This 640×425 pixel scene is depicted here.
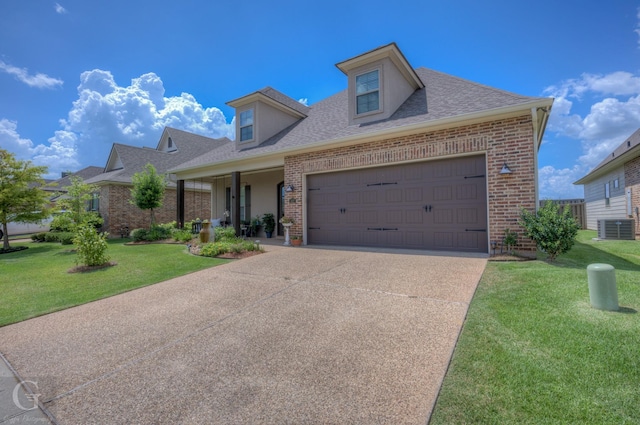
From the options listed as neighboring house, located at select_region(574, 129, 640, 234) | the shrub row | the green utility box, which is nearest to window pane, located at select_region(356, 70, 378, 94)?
the green utility box

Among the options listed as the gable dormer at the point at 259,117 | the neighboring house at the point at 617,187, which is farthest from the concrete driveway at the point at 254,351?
the neighboring house at the point at 617,187

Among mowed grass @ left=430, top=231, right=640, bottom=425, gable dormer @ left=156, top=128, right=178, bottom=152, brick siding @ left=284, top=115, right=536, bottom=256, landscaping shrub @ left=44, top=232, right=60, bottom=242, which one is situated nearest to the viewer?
mowed grass @ left=430, top=231, right=640, bottom=425

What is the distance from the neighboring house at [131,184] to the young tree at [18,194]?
270 cm

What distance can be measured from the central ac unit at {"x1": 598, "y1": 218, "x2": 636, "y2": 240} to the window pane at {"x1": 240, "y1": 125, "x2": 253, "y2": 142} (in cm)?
1529

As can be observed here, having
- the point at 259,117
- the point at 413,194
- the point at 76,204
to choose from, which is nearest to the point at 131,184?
the point at 76,204

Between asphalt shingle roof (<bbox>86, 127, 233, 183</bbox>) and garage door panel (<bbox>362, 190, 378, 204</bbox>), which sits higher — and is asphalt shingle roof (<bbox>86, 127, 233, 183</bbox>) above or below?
above

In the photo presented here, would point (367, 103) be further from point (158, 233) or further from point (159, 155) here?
point (159, 155)

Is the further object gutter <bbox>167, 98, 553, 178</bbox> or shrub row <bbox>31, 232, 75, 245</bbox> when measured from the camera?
shrub row <bbox>31, 232, 75, 245</bbox>

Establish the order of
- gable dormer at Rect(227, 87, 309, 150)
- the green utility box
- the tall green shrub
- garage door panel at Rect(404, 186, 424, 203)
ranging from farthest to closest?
gable dormer at Rect(227, 87, 309, 150) → garage door panel at Rect(404, 186, 424, 203) → the tall green shrub → the green utility box

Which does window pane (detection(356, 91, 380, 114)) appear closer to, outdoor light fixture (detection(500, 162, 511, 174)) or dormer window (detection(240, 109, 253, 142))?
outdoor light fixture (detection(500, 162, 511, 174))

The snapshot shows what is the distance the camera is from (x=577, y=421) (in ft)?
5.76

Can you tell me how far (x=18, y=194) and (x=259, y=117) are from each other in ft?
36.7

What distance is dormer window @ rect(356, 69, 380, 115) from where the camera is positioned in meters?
9.27

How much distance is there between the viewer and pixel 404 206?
7938 millimetres
